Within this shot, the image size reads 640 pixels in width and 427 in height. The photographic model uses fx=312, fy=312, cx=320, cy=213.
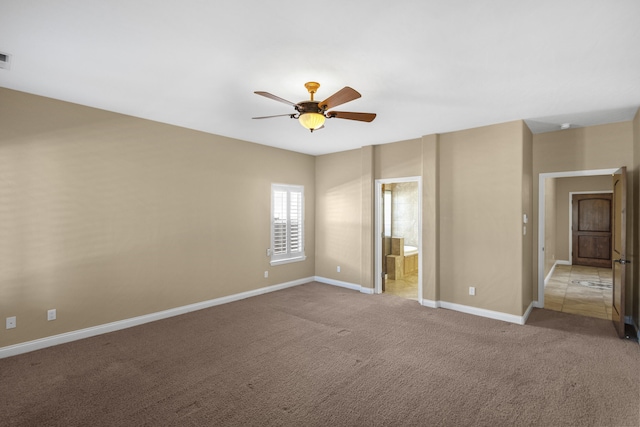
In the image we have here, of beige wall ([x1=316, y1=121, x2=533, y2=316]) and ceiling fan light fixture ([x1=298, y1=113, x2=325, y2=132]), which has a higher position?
ceiling fan light fixture ([x1=298, y1=113, x2=325, y2=132])

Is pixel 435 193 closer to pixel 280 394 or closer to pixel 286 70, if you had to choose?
pixel 286 70

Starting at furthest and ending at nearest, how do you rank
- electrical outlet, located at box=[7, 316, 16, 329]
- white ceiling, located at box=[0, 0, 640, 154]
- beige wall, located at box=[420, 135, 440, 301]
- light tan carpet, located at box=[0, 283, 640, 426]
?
beige wall, located at box=[420, 135, 440, 301]
electrical outlet, located at box=[7, 316, 16, 329]
light tan carpet, located at box=[0, 283, 640, 426]
white ceiling, located at box=[0, 0, 640, 154]

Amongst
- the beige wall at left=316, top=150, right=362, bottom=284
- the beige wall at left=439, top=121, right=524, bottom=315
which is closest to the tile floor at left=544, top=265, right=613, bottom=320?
the beige wall at left=439, top=121, right=524, bottom=315

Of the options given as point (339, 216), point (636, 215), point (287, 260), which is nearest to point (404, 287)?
point (339, 216)

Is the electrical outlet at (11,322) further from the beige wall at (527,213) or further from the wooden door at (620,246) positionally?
the wooden door at (620,246)

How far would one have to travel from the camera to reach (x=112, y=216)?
402cm

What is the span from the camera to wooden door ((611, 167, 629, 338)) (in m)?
3.84

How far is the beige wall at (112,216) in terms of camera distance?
337 centimetres

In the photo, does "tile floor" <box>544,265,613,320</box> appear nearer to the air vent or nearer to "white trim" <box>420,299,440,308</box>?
"white trim" <box>420,299,440,308</box>

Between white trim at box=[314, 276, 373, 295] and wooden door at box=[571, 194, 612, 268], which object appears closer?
white trim at box=[314, 276, 373, 295]

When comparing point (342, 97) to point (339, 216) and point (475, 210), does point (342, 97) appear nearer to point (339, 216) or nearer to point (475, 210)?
point (475, 210)

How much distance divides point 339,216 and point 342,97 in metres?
4.00

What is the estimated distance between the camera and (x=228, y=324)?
4.29 metres

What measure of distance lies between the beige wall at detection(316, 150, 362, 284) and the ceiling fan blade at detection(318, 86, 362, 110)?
342 cm
